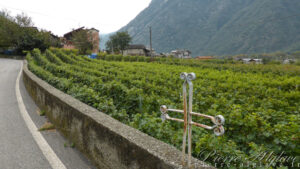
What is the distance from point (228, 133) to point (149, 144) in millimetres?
1856

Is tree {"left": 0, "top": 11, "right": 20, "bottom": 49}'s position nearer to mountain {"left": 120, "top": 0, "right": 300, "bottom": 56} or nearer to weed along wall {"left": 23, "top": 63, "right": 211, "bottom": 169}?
weed along wall {"left": 23, "top": 63, "right": 211, "bottom": 169}

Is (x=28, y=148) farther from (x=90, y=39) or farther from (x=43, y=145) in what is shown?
(x=90, y=39)

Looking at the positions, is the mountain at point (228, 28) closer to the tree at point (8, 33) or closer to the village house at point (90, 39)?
the village house at point (90, 39)

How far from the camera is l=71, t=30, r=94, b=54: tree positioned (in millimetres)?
57062

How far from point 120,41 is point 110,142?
85514 millimetres

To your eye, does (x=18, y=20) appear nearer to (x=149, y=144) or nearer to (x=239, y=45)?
(x=149, y=144)

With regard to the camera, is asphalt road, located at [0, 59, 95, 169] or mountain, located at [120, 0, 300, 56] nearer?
asphalt road, located at [0, 59, 95, 169]

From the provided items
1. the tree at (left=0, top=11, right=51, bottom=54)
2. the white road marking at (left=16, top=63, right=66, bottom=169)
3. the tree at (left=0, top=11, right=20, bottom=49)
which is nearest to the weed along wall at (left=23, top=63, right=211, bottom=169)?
the white road marking at (left=16, top=63, right=66, bottom=169)

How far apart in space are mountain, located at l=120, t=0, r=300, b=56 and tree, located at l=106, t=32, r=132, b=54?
4810cm

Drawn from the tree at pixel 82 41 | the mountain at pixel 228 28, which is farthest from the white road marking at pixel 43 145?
the mountain at pixel 228 28

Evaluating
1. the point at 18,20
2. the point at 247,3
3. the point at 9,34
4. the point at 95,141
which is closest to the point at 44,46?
the point at 9,34

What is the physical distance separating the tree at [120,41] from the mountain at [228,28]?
48.1 metres

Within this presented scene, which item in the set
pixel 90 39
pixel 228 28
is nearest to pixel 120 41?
pixel 90 39

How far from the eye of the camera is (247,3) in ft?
540
